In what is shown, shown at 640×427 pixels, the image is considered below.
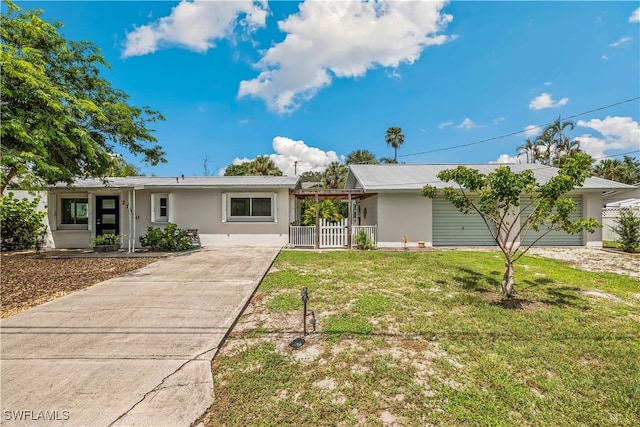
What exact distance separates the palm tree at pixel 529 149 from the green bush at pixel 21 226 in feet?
129

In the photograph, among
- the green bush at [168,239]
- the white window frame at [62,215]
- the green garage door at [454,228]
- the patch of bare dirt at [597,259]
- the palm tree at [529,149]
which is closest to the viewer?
the patch of bare dirt at [597,259]

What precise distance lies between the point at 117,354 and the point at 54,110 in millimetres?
7018

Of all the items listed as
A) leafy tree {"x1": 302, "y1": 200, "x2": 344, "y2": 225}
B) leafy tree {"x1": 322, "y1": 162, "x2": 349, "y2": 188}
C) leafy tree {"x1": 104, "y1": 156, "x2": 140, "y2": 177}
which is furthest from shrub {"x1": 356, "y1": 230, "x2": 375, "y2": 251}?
A: leafy tree {"x1": 322, "y1": 162, "x2": 349, "y2": 188}

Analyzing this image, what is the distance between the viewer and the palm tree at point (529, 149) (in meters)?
29.2

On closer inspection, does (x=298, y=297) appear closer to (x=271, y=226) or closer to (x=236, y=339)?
(x=236, y=339)

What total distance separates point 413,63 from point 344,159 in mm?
22014

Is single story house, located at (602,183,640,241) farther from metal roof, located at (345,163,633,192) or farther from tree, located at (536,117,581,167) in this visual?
tree, located at (536,117,581,167)

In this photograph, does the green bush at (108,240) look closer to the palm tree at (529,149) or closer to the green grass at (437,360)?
the green grass at (437,360)

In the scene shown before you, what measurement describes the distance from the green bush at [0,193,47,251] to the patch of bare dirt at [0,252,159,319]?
1025 mm

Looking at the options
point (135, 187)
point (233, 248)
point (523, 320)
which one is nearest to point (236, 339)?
point (523, 320)

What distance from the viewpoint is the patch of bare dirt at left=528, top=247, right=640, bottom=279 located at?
7656 millimetres

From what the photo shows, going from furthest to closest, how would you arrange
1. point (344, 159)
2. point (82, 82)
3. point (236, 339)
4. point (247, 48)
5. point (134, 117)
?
1. point (344, 159)
2. point (247, 48)
3. point (134, 117)
4. point (82, 82)
5. point (236, 339)

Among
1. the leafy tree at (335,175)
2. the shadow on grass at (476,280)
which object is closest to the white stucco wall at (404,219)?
the shadow on grass at (476,280)

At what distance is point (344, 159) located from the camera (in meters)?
35.2
